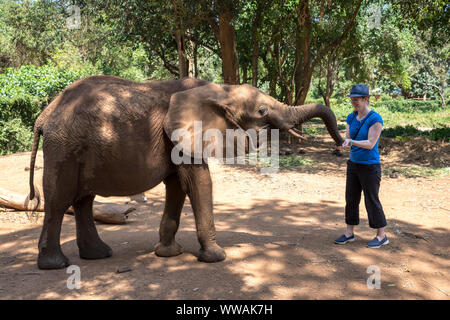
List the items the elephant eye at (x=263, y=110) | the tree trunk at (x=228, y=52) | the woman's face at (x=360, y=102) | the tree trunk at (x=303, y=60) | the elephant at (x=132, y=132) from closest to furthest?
the elephant at (x=132, y=132) → the elephant eye at (x=263, y=110) → the woman's face at (x=360, y=102) → the tree trunk at (x=228, y=52) → the tree trunk at (x=303, y=60)

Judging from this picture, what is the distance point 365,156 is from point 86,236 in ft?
12.3

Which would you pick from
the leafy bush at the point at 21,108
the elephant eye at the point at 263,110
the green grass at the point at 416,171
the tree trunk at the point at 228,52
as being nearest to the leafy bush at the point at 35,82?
the leafy bush at the point at 21,108

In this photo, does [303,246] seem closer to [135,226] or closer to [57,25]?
[135,226]

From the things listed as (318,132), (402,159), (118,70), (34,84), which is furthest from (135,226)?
(118,70)

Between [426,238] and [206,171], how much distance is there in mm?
3618

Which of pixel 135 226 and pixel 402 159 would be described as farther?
pixel 402 159

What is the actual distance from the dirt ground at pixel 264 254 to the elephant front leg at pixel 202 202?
0.14m

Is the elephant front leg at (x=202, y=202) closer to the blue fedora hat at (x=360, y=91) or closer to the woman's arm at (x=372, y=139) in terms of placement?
the woman's arm at (x=372, y=139)

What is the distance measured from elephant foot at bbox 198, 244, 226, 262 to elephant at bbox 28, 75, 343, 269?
0.01 metres

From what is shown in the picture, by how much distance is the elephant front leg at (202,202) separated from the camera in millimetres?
5148

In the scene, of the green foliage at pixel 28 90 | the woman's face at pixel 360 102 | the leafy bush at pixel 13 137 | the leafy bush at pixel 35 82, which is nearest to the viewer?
the woman's face at pixel 360 102

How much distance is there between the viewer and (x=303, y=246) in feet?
19.0

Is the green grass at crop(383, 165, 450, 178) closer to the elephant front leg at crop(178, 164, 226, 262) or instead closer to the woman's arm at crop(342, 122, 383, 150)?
the woman's arm at crop(342, 122, 383, 150)

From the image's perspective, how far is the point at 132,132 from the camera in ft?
16.4
